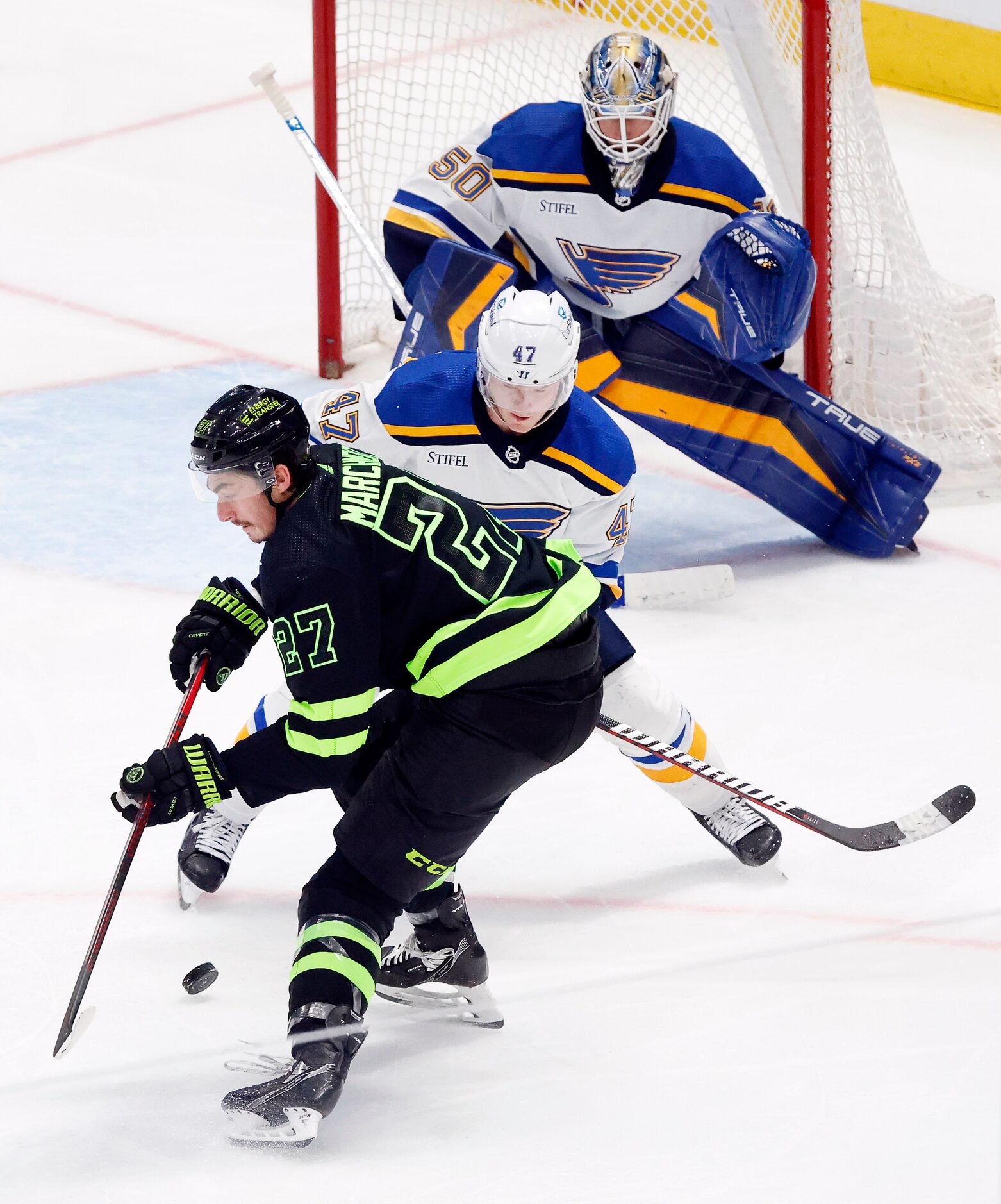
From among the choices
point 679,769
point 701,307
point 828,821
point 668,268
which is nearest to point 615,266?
point 668,268


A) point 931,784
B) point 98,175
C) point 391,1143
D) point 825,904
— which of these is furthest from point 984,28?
point 391,1143

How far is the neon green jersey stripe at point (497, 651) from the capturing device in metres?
2.15

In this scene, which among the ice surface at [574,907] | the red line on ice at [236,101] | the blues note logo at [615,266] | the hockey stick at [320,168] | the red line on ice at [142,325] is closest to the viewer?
the ice surface at [574,907]

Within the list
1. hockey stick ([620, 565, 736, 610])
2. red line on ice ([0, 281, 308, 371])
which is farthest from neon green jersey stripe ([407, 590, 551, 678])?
red line on ice ([0, 281, 308, 371])

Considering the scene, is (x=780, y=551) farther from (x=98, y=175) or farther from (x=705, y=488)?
(x=98, y=175)

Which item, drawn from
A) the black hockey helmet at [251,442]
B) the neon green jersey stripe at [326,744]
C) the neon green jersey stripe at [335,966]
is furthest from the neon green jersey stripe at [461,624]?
the neon green jersey stripe at [335,966]

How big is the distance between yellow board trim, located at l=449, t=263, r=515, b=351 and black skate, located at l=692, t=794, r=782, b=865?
4.66 ft

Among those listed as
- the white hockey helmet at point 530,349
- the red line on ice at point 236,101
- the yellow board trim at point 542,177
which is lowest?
the red line on ice at point 236,101

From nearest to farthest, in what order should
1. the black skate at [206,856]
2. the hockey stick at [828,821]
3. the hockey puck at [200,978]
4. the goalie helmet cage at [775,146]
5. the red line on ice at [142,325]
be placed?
1. the hockey puck at [200,978]
2. the hockey stick at [828,821]
3. the black skate at [206,856]
4. the goalie helmet cage at [775,146]
5. the red line on ice at [142,325]

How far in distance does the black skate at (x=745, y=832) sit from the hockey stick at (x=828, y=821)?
0.18 ft

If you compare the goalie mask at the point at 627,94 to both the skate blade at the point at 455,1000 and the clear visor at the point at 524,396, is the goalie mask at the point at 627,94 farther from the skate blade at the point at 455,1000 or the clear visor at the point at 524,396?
the skate blade at the point at 455,1000

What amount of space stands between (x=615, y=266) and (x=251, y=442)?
6.46 feet

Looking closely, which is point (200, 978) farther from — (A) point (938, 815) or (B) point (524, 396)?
(A) point (938, 815)

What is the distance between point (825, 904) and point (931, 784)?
0.48 m
